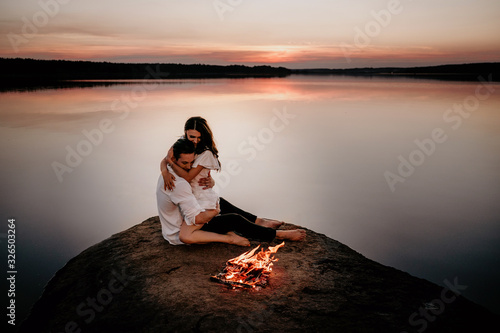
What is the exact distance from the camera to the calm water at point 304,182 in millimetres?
6199

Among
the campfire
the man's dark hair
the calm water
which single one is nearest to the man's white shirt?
the man's dark hair

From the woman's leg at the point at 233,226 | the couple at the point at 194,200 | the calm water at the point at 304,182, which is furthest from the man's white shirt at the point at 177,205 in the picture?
the calm water at the point at 304,182

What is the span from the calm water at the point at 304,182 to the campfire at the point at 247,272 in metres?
2.54

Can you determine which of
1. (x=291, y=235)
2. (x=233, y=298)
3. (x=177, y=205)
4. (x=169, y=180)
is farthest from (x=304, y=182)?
(x=233, y=298)

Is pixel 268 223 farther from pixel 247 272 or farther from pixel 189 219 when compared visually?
pixel 247 272

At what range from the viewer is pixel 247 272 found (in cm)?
433

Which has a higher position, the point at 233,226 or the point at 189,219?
the point at 189,219

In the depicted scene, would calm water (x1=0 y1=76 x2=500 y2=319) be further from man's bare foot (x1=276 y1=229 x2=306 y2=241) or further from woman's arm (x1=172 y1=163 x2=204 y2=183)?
woman's arm (x1=172 y1=163 x2=204 y2=183)

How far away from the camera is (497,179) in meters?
9.80

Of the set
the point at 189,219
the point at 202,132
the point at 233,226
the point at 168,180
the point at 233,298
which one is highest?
the point at 202,132

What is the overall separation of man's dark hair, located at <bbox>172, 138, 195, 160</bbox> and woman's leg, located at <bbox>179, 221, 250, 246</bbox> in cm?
101

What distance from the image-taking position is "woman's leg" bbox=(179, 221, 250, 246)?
5.19 meters

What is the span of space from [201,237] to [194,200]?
0.62 metres

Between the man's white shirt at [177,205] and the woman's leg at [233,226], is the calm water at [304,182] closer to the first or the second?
the man's white shirt at [177,205]
